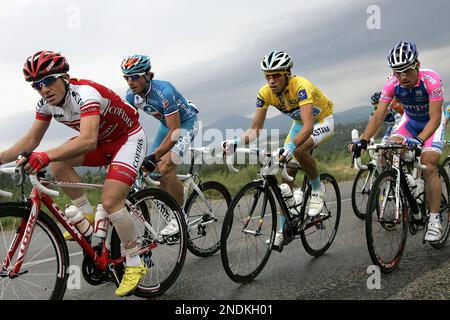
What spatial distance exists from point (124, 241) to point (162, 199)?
68 cm

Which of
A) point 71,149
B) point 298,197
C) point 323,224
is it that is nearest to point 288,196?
point 298,197

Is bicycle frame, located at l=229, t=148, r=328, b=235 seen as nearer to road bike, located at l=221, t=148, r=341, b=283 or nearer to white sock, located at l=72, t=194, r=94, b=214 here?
road bike, located at l=221, t=148, r=341, b=283

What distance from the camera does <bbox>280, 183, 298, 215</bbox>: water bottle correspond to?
15.8 ft

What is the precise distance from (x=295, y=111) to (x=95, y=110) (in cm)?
282

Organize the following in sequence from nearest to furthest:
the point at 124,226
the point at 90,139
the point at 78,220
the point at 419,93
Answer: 1. the point at 90,139
2. the point at 78,220
3. the point at 124,226
4. the point at 419,93

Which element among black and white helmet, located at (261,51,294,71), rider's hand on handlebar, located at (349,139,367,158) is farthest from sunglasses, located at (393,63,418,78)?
black and white helmet, located at (261,51,294,71)

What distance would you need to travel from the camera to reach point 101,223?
12.6 ft

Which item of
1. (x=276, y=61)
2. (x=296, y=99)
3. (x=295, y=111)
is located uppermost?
(x=276, y=61)

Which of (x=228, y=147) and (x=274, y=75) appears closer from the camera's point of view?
(x=228, y=147)

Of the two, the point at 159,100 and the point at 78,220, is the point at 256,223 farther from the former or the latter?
the point at 159,100

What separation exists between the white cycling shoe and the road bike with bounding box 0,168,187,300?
2.98 meters

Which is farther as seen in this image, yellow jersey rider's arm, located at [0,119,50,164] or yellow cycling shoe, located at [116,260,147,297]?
yellow jersey rider's arm, located at [0,119,50,164]

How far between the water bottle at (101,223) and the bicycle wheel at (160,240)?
370 millimetres

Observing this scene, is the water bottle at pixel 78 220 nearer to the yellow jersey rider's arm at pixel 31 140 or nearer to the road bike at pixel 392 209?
the yellow jersey rider's arm at pixel 31 140
